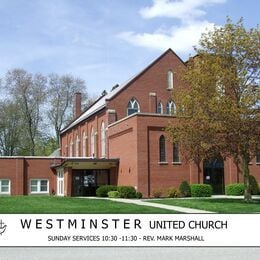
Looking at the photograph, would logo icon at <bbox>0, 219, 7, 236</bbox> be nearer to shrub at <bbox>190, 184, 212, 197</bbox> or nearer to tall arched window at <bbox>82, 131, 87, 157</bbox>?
shrub at <bbox>190, 184, 212, 197</bbox>

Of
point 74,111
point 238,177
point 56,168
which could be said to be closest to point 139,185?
point 238,177

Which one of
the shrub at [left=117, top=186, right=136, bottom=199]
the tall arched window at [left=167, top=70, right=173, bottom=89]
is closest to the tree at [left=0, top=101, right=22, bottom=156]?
the tall arched window at [left=167, top=70, right=173, bottom=89]

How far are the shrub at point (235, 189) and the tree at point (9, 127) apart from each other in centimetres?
4160

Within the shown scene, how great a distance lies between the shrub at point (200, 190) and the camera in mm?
37531

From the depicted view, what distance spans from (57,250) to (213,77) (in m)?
18.2

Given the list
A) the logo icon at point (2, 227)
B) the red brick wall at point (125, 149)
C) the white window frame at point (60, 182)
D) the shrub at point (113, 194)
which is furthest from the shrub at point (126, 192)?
the logo icon at point (2, 227)

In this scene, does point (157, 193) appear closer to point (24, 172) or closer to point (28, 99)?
point (24, 172)

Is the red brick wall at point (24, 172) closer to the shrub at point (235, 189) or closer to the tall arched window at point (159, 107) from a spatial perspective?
the tall arched window at point (159, 107)

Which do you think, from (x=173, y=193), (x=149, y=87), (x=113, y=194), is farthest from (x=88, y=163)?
(x=149, y=87)

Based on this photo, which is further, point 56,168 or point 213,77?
point 56,168

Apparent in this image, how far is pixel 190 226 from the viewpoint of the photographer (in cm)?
1009

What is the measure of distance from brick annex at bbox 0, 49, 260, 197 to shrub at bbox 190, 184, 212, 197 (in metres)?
1.87

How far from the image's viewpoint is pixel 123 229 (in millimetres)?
10148

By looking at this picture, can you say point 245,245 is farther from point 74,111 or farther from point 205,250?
point 74,111
